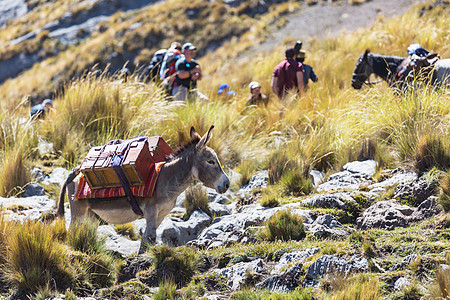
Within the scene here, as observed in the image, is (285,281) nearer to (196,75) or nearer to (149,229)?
(149,229)

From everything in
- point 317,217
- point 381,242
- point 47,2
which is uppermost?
point 381,242

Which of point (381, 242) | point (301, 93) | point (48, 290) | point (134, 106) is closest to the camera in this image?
point (48, 290)

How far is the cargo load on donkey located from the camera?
639 centimetres

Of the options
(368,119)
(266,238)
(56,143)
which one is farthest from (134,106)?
A: (266,238)

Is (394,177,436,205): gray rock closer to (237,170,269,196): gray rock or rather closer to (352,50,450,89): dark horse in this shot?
(237,170,269,196): gray rock

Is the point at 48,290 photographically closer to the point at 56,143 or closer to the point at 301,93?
the point at 56,143

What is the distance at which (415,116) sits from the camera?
8453 mm

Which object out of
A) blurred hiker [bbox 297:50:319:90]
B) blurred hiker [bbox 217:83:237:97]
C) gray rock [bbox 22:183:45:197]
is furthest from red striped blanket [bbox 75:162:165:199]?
blurred hiker [bbox 217:83:237:97]

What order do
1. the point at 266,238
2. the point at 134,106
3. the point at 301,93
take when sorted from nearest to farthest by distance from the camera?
the point at 266,238 < the point at 134,106 < the point at 301,93

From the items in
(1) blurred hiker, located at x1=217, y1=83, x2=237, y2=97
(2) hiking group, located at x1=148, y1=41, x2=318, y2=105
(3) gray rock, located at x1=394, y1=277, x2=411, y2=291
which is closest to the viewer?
(3) gray rock, located at x1=394, y1=277, x2=411, y2=291

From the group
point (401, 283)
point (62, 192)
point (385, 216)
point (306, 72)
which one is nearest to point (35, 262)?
point (62, 192)

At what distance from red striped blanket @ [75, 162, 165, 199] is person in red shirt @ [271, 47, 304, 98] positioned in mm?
5866

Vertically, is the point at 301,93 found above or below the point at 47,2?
above

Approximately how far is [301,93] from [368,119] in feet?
8.37
